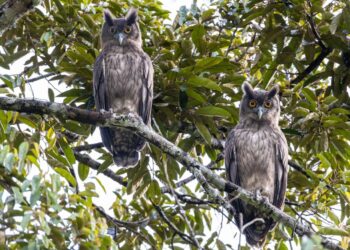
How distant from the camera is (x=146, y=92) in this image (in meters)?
6.24

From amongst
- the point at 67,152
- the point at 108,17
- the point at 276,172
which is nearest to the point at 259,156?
the point at 276,172

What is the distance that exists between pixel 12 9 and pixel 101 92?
1.64 m

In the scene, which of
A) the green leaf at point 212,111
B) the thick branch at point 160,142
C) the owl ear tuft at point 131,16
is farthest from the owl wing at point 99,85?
the green leaf at point 212,111

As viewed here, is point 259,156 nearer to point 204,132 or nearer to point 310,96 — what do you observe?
point 310,96

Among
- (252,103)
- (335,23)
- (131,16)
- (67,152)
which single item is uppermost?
(131,16)

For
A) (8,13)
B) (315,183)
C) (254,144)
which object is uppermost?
(8,13)

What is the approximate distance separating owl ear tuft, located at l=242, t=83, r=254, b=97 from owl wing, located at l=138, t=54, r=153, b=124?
823 mm

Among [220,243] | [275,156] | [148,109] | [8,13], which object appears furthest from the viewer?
[275,156]

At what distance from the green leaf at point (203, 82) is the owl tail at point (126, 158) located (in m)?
1.10

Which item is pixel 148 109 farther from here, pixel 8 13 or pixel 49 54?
pixel 8 13

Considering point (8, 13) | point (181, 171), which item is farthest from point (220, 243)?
point (8, 13)

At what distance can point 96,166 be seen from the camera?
6.48 metres

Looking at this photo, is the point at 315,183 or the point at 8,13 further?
the point at 315,183

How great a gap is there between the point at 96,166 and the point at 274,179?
5.18 feet
